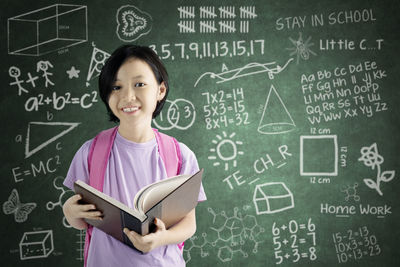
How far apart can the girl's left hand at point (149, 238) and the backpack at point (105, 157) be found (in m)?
0.20

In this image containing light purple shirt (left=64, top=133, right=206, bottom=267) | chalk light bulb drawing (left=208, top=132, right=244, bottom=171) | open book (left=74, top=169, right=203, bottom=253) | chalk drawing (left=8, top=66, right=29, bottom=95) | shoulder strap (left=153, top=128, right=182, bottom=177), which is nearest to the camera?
open book (left=74, top=169, right=203, bottom=253)

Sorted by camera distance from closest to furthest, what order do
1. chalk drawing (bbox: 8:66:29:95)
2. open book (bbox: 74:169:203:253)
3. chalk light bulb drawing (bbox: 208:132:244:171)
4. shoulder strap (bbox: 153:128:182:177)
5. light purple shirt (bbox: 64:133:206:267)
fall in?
1. open book (bbox: 74:169:203:253)
2. light purple shirt (bbox: 64:133:206:267)
3. shoulder strap (bbox: 153:128:182:177)
4. chalk drawing (bbox: 8:66:29:95)
5. chalk light bulb drawing (bbox: 208:132:244:171)

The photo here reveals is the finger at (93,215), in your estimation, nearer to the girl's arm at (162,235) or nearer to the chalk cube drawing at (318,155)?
the girl's arm at (162,235)

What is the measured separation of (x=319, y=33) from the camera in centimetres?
218

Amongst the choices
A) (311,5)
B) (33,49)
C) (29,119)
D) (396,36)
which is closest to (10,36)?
(33,49)

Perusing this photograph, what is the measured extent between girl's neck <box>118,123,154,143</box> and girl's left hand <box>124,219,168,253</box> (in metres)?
0.31

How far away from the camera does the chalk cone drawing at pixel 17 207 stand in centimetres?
205

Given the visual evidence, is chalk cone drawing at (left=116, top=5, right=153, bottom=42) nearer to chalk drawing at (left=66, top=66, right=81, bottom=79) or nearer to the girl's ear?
chalk drawing at (left=66, top=66, right=81, bottom=79)

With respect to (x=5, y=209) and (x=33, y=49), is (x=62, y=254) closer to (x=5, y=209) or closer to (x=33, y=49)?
(x=5, y=209)

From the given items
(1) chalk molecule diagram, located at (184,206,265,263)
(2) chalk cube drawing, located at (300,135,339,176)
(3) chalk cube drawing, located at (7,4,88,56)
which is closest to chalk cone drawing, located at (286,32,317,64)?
(2) chalk cube drawing, located at (300,135,339,176)

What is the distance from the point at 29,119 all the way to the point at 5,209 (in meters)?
0.54

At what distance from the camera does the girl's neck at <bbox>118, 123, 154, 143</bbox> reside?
1.21 metres

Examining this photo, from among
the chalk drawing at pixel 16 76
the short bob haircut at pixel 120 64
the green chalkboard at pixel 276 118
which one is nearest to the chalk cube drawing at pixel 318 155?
the green chalkboard at pixel 276 118

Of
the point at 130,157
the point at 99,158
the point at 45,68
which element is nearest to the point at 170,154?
the point at 130,157
